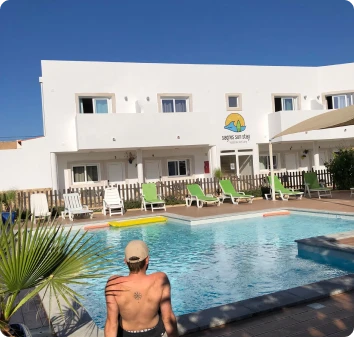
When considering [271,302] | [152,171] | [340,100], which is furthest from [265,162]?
[271,302]

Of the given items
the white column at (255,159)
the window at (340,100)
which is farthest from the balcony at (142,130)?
the window at (340,100)

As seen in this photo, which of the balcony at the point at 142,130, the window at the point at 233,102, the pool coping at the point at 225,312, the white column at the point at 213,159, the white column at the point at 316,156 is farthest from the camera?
the white column at the point at 316,156

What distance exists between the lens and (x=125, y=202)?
17.2m

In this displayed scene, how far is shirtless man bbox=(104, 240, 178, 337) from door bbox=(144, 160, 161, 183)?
19.5m

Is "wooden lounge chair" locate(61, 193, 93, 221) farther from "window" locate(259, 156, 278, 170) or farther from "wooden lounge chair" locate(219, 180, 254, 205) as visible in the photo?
"window" locate(259, 156, 278, 170)

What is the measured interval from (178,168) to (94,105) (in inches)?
239

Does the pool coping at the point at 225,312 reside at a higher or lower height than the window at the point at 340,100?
lower

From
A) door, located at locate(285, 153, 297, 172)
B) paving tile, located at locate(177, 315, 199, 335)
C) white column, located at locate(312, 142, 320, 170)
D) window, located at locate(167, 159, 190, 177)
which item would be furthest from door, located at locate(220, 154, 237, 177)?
paving tile, located at locate(177, 315, 199, 335)

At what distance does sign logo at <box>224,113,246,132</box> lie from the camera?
2214 centimetres

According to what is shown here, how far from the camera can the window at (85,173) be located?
2097 cm

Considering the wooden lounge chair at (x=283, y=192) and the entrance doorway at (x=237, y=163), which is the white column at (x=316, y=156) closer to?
the entrance doorway at (x=237, y=163)

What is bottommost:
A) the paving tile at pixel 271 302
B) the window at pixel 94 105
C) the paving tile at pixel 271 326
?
the paving tile at pixel 271 326

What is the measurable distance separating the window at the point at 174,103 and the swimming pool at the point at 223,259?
9.57 meters

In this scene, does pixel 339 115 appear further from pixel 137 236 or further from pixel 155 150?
pixel 155 150
